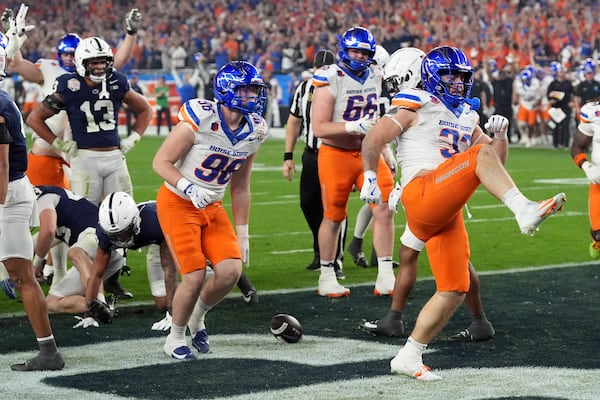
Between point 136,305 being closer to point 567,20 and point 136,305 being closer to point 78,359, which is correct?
point 78,359

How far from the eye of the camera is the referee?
354 inches

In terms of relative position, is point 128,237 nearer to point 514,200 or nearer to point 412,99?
point 412,99

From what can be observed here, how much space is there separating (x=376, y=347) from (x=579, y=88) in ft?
55.5

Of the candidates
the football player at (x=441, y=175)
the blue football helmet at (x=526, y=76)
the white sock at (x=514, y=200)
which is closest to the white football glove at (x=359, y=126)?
the football player at (x=441, y=175)

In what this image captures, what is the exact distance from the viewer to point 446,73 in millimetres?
5738

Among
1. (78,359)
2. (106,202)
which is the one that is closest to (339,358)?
(78,359)

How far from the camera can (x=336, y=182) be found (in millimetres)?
8062

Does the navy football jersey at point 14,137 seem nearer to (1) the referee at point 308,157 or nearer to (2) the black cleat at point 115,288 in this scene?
(2) the black cleat at point 115,288

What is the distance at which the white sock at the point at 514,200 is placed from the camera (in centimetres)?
491

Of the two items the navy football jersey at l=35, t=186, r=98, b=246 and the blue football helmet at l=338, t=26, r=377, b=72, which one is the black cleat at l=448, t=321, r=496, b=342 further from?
the navy football jersey at l=35, t=186, r=98, b=246

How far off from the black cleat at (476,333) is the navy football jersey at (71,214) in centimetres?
251

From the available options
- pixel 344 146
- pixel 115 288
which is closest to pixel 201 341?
pixel 115 288

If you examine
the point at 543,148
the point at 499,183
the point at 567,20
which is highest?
the point at 499,183

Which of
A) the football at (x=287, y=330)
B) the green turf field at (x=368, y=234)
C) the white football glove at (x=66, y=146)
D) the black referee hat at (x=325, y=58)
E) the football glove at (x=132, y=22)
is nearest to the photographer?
the football at (x=287, y=330)
